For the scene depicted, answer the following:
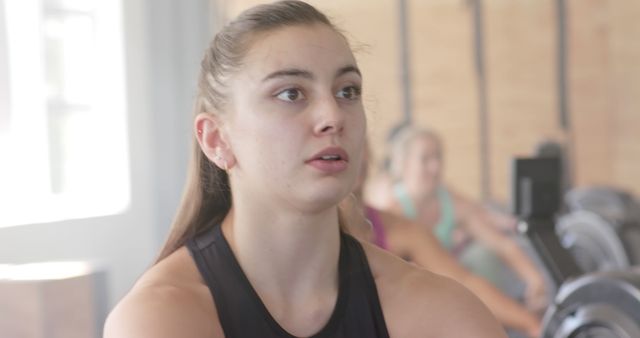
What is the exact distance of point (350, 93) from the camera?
3.60ft

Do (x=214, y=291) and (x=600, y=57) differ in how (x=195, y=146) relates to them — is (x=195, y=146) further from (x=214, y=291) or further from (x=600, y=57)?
(x=600, y=57)

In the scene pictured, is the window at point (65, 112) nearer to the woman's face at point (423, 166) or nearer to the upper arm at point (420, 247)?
the woman's face at point (423, 166)

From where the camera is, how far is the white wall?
3.77m

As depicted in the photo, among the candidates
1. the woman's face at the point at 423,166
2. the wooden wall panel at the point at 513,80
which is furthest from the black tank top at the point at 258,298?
the wooden wall panel at the point at 513,80

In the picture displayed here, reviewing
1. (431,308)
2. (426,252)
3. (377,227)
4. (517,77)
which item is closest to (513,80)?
(517,77)

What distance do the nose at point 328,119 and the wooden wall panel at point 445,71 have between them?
4417mm

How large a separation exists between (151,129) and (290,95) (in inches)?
112

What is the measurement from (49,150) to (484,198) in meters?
2.46

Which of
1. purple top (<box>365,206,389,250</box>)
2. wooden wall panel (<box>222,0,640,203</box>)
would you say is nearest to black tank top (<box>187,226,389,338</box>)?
purple top (<box>365,206,389,250</box>)

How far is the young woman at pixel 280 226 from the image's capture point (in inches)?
41.6

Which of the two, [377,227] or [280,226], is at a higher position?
[280,226]

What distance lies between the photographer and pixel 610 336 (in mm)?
1955

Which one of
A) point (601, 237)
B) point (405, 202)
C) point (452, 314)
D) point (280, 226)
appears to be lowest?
point (601, 237)

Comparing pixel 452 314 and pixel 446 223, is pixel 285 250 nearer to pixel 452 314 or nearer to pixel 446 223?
pixel 452 314
